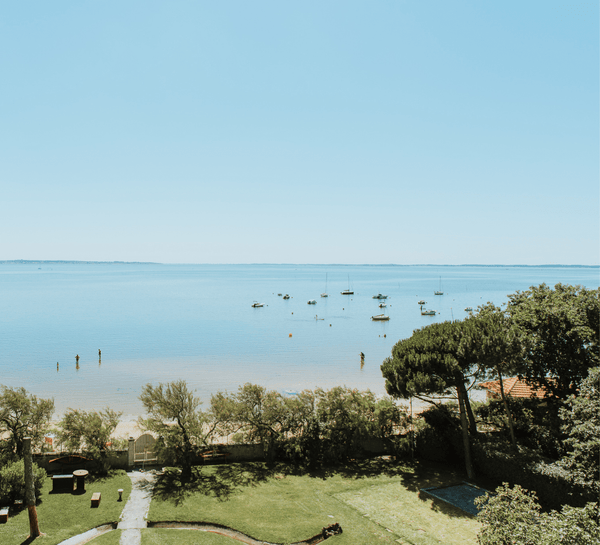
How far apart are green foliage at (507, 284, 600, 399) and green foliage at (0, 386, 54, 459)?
999 inches

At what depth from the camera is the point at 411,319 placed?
96.4 meters

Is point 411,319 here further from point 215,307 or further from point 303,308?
point 215,307

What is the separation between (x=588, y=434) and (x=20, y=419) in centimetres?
2383

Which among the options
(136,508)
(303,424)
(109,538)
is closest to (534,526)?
(109,538)

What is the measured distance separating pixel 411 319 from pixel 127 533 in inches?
3471

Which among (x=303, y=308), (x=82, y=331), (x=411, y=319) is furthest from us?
(x=303, y=308)

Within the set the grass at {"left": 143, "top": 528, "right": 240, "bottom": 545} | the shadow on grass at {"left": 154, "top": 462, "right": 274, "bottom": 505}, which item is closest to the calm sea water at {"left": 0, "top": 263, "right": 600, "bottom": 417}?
the shadow on grass at {"left": 154, "top": 462, "right": 274, "bottom": 505}

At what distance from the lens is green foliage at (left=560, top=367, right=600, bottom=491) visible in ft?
44.2

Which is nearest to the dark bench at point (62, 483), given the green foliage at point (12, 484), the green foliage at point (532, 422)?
the green foliage at point (12, 484)

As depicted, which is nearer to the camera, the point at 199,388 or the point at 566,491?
the point at 566,491

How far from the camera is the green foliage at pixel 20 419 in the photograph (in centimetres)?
1886

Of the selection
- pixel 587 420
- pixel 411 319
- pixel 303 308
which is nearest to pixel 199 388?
pixel 587 420

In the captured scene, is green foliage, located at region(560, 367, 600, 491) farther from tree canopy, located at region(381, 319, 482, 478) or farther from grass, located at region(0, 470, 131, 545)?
grass, located at region(0, 470, 131, 545)

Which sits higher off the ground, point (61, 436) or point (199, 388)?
point (61, 436)
